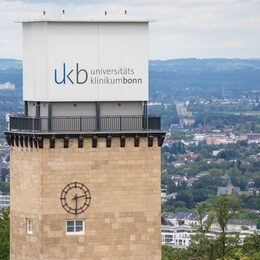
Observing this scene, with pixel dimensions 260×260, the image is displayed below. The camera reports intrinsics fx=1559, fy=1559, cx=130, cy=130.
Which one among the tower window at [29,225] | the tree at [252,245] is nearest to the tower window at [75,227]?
the tower window at [29,225]

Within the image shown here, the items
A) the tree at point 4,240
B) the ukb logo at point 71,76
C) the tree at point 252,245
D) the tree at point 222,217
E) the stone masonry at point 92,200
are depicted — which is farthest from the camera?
the tree at point 252,245

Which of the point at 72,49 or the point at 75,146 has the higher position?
the point at 72,49

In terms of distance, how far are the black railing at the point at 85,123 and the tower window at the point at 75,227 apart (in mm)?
1974

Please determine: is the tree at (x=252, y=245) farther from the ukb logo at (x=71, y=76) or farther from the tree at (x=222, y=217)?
the ukb logo at (x=71, y=76)

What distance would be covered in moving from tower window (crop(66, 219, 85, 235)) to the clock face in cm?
20

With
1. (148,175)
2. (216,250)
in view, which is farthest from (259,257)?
(148,175)

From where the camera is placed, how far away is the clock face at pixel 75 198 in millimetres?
33438

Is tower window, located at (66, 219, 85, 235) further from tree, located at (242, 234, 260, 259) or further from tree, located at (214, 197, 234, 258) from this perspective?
tree, located at (242, 234, 260, 259)

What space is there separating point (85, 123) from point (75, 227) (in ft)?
7.41

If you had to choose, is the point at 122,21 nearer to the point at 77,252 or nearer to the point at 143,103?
the point at 143,103

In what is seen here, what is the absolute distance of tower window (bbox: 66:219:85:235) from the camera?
33375 millimetres

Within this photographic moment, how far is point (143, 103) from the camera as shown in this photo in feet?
112

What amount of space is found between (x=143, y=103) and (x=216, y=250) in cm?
1710

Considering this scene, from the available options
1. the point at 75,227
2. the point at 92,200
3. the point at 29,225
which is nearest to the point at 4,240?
the point at 29,225
